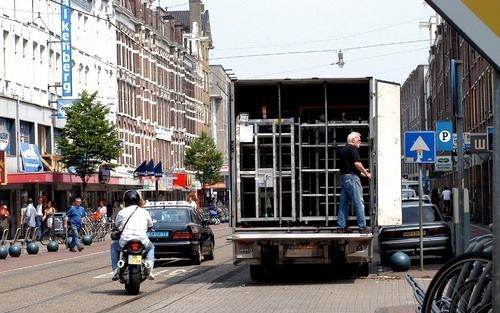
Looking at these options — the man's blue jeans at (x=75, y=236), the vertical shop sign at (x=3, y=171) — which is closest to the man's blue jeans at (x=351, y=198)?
the man's blue jeans at (x=75, y=236)

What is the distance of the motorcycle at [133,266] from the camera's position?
1762 cm

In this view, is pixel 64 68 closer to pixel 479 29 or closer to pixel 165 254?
pixel 165 254

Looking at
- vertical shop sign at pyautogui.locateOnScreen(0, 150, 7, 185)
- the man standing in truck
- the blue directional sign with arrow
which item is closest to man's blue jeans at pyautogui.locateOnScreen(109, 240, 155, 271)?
the man standing in truck

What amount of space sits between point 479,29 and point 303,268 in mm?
18824

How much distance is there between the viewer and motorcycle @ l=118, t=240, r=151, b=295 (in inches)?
694

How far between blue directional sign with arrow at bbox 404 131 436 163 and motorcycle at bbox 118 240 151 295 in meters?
6.65

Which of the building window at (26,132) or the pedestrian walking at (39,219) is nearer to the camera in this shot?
the pedestrian walking at (39,219)

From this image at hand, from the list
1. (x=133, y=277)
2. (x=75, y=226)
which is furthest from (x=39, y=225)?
(x=133, y=277)

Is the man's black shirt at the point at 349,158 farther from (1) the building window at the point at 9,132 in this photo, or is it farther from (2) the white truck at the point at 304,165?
(1) the building window at the point at 9,132

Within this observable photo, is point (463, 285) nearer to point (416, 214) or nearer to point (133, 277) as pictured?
point (133, 277)

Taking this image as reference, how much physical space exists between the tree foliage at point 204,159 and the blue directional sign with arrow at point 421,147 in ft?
247

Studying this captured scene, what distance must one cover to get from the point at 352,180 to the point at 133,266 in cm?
388

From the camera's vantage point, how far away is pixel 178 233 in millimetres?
25578

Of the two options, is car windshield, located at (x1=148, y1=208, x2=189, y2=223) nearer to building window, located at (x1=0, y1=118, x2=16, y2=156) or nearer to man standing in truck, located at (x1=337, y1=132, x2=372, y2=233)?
man standing in truck, located at (x1=337, y1=132, x2=372, y2=233)
